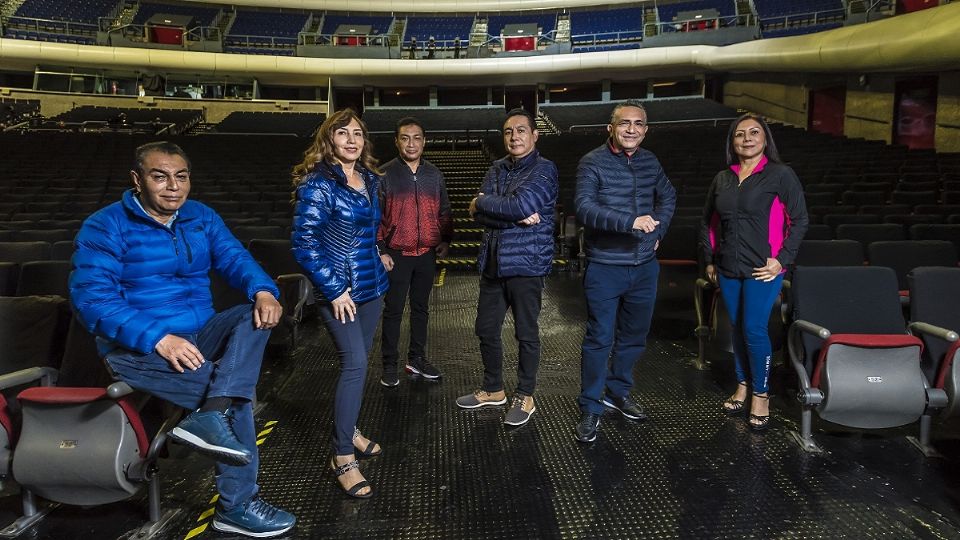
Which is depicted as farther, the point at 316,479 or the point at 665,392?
the point at 665,392

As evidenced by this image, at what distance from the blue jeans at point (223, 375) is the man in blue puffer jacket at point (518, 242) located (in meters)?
1.18

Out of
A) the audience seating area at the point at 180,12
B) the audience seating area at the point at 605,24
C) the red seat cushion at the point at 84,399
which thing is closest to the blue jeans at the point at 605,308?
the red seat cushion at the point at 84,399

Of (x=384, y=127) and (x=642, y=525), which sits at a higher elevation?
(x=384, y=127)

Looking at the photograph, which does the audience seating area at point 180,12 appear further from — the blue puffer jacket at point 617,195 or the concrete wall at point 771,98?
the blue puffer jacket at point 617,195

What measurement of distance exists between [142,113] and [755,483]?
20.9 meters

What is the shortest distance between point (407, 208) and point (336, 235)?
3.66 feet

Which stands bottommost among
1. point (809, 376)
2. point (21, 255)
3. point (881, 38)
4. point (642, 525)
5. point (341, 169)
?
point (642, 525)

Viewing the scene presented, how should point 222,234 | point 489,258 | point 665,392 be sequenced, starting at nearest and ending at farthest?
point 222,234
point 489,258
point 665,392

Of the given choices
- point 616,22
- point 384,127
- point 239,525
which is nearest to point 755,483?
point 239,525

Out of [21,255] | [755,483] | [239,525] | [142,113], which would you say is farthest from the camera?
[142,113]

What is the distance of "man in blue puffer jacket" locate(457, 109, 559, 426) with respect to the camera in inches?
103

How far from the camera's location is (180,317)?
1.93 meters

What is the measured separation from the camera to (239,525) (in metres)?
1.94

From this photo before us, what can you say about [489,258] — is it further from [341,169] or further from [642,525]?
[642,525]
